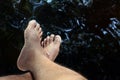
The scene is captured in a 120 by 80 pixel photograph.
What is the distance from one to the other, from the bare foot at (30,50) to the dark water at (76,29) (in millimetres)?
279

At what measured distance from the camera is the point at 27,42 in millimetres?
1404

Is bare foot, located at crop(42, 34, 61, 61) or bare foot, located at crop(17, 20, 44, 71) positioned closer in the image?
bare foot, located at crop(17, 20, 44, 71)

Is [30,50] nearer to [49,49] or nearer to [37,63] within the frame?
[37,63]

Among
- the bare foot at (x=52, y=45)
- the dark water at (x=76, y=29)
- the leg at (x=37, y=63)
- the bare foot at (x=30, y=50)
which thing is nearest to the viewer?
the leg at (x=37, y=63)

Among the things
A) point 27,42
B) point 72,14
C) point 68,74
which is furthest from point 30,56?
point 72,14

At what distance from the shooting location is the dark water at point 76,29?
5.71ft

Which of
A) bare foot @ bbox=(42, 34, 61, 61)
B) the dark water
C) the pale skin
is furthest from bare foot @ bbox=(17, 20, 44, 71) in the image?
the dark water

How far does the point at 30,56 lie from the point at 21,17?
0.47 metres

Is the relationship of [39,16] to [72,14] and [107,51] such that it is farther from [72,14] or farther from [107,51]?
[107,51]

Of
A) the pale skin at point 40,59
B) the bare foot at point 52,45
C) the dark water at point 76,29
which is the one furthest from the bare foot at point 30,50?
the dark water at point 76,29

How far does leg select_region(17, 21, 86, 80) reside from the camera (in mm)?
1130

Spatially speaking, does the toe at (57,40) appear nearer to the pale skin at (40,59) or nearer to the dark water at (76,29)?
the pale skin at (40,59)

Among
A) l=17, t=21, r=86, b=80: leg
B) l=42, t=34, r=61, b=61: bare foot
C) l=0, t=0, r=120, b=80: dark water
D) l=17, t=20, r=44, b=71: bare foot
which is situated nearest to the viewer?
l=17, t=21, r=86, b=80: leg

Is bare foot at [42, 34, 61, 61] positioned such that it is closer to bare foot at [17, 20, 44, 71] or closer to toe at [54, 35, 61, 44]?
→ toe at [54, 35, 61, 44]
